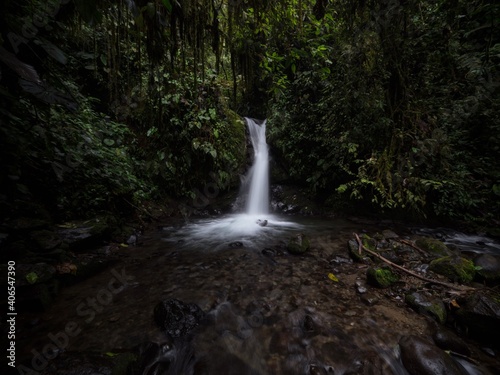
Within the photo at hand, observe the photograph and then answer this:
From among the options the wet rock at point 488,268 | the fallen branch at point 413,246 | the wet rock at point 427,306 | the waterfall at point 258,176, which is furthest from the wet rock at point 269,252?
the waterfall at point 258,176

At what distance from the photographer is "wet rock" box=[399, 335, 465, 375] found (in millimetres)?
2004

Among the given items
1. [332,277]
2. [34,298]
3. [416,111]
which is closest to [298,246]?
[332,277]

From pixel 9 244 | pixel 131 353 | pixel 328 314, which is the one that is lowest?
pixel 328 314

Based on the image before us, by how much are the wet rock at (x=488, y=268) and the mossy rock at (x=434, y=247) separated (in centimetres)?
46

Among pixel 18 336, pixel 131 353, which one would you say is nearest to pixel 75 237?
pixel 18 336

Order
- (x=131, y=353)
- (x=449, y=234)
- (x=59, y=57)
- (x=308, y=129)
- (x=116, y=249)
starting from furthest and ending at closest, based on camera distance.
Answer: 1. (x=308, y=129)
2. (x=449, y=234)
3. (x=116, y=249)
4. (x=131, y=353)
5. (x=59, y=57)

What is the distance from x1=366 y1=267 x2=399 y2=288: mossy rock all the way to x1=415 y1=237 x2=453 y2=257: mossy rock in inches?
47.4

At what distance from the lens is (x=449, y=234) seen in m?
5.39

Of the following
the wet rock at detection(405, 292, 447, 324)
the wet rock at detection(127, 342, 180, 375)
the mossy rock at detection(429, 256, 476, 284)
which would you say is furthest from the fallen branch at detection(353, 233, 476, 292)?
the wet rock at detection(127, 342, 180, 375)

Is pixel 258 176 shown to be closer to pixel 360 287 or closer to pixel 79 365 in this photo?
pixel 360 287

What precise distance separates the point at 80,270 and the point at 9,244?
85cm

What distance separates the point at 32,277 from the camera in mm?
2521

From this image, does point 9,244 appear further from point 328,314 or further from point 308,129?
point 308,129

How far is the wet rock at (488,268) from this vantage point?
323 centimetres
